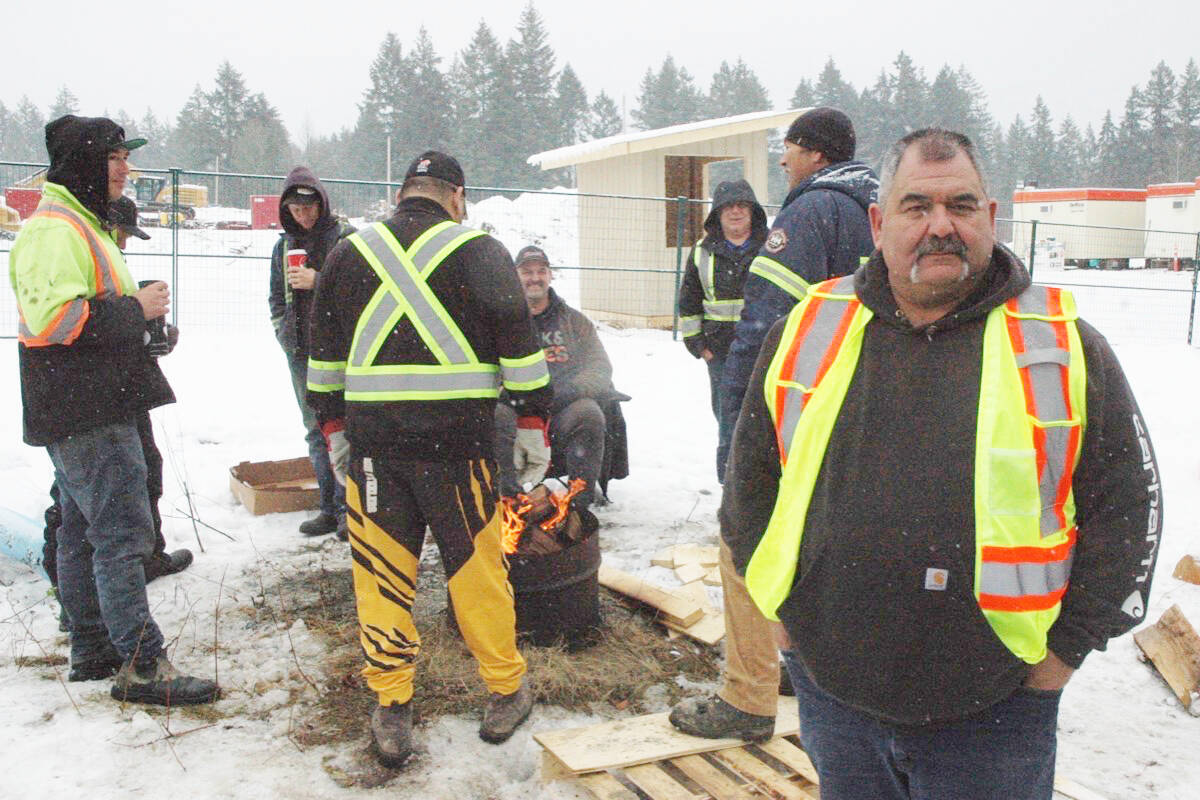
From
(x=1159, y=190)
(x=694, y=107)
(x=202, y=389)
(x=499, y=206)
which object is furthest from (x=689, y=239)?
(x=694, y=107)

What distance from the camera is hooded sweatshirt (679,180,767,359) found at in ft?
19.2

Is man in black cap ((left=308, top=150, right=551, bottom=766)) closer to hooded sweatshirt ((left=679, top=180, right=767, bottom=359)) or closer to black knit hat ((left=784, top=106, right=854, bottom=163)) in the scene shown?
black knit hat ((left=784, top=106, right=854, bottom=163))

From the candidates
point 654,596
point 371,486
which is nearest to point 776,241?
point 371,486

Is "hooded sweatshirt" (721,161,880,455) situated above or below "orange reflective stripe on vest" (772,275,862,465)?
above

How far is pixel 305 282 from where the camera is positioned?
530 cm

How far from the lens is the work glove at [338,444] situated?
3.50 m

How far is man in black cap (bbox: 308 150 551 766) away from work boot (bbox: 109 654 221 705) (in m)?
0.80

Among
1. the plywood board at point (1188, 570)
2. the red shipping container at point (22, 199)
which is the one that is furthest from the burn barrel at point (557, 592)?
the red shipping container at point (22, 199)

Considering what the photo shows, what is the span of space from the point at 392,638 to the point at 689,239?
12.2 metres

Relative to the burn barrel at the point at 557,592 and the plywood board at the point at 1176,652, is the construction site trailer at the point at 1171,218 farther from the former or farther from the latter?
the burn barrel at the point at 557,592

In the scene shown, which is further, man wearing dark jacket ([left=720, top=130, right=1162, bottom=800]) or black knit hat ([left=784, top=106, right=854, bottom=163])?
black knit hat ([left=784, top=106, right=854, bottom=163])

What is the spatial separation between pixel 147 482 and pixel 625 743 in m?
2.51

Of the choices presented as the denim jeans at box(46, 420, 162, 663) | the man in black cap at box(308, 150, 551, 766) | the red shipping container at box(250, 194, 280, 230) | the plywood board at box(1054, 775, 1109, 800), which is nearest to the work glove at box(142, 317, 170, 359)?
the denim jeans at box(46, 420, 162, 663)

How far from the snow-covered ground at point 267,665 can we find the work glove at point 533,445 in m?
0.94
